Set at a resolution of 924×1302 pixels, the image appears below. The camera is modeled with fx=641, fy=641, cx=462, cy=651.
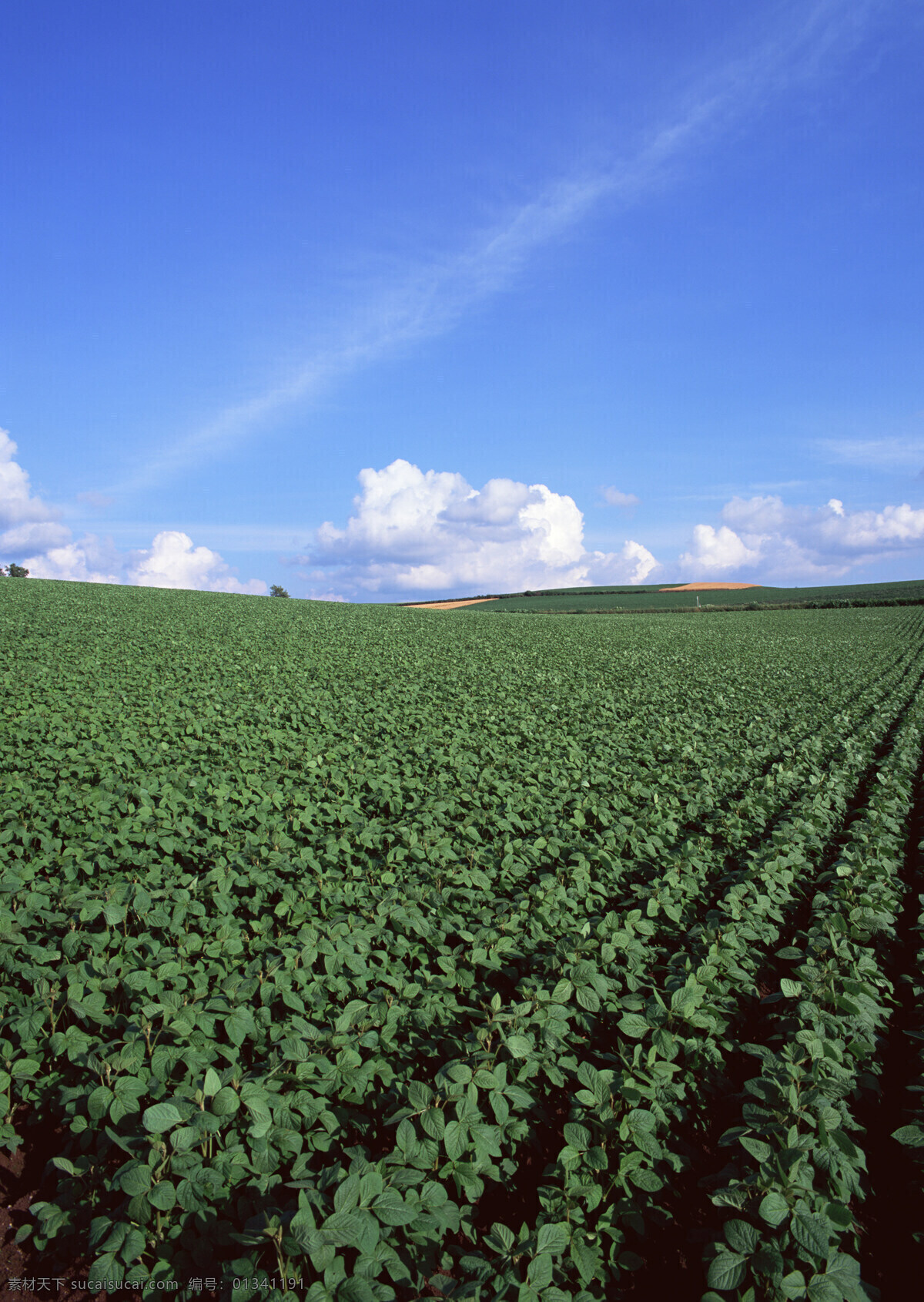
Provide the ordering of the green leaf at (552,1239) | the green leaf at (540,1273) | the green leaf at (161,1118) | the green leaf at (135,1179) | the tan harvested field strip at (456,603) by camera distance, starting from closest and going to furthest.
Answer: the green leaf at (540,1273) < the green leaf at (552,1239) < the green leaf at (135,1179) < the green leaf at (161,1118) < the tan harvested field strip at (456,603)

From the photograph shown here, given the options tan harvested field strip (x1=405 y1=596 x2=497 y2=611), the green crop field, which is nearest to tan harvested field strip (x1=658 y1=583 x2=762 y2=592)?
tan harvested field strip (x1=405 y1=596 x2=497 y2=611)

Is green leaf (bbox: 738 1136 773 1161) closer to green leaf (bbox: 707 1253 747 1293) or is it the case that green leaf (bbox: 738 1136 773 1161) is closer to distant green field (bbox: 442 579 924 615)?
green leaf (bbox: 707 1253 747 1293)

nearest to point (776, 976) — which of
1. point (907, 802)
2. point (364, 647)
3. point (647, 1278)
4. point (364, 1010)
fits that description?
point (647, 1278)

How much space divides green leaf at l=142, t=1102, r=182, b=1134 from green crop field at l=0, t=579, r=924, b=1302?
0.02 metres

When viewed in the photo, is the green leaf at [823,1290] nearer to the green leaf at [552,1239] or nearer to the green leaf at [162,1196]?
the green leaf at [552,1239]

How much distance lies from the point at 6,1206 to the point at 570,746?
29.1 ft

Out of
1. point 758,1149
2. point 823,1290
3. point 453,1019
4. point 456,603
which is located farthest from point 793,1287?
point 456,603

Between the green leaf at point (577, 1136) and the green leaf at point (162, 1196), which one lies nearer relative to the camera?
the green leaf at point (162, 1196)

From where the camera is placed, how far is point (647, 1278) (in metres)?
3.07

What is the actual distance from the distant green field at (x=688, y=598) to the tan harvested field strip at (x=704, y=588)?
1.48 metres

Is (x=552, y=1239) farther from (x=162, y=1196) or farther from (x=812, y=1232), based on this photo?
(x=162, y=1196)

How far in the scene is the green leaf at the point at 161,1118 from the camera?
10.1 ft

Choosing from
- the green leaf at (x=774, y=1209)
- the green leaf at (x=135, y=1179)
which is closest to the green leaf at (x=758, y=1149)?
the green leaf at (x=774, y=1209)

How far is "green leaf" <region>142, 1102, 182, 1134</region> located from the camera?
307cm
